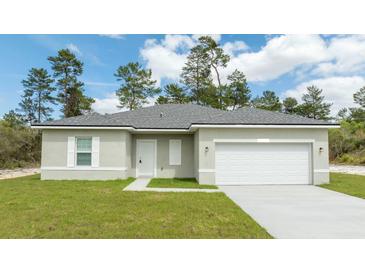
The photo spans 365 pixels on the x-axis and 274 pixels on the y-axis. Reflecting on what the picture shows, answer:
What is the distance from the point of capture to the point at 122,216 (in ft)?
19.7

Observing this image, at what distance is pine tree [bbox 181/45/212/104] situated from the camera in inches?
1233

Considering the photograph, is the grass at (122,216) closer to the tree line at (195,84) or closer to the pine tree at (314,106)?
the tree line at (195,84)

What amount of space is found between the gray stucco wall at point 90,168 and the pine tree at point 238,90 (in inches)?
856

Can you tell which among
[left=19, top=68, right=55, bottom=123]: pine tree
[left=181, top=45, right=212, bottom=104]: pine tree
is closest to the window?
[left=181, top=45, right=212, bottom=104]: pine tree

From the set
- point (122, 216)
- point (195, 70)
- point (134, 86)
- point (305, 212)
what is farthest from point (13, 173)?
point (195, 70)

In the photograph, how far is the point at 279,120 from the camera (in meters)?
12.4

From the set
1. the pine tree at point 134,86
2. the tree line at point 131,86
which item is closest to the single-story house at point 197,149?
the tree line at point 131,86

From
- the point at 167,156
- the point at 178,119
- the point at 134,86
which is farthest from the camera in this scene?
the point at 134,86

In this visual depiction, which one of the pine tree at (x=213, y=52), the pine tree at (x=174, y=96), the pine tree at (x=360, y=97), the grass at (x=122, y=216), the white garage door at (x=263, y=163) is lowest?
the grass at (x=122, y=216)

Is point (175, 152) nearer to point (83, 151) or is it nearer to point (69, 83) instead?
point (83, 151)

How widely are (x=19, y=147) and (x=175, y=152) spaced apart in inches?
630

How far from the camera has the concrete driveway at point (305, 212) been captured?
5.03 meters
